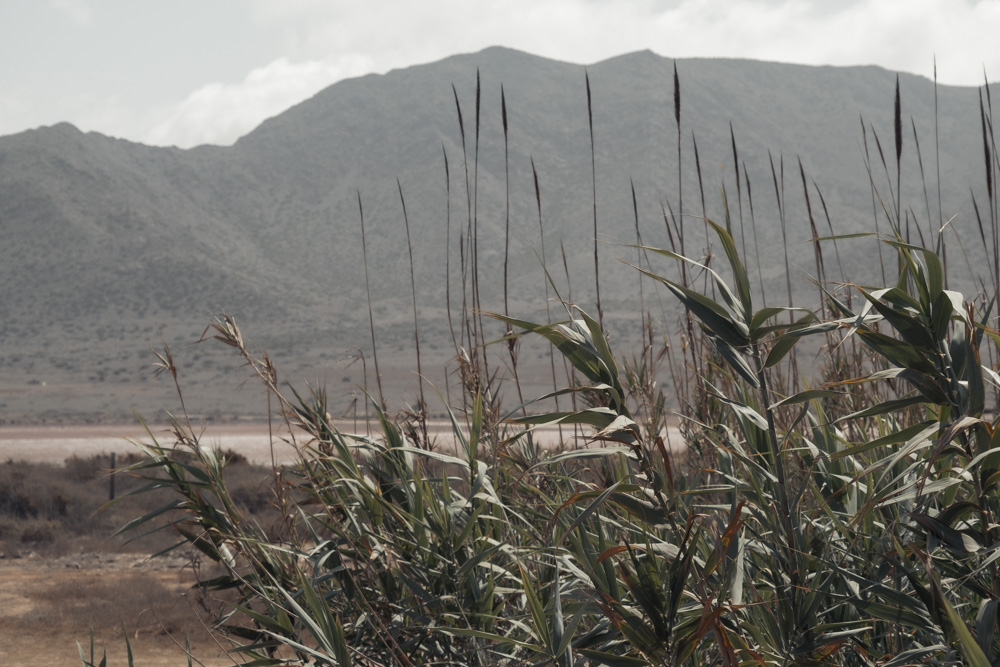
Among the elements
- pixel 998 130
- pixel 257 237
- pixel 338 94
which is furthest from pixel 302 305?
pixel 998 130

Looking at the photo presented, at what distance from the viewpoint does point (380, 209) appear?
62.9 metres

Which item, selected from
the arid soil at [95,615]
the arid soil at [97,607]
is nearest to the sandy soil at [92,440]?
the arid soil at [97,607]

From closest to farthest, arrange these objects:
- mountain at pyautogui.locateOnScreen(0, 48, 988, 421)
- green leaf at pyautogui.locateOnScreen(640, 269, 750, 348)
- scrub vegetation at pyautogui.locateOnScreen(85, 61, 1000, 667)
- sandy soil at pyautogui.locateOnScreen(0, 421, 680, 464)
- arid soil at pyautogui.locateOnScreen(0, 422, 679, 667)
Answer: scrub vegetation at pyautogui.locateOnScreen(85, 61, 1000, 667) < green leaf at pyautogui.locateOnScreen(640, 269, 750, 348) < arid soil at pyautogui.locateOnScreen(0, 422, 679, 667) < sandy soil at pyautogui.locateOnScreen(0, 421, 680, 464) < mountain at pyautogui.locateOnScreen(0, 48, 988, 421)

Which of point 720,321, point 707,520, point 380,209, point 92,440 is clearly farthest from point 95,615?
point 380,209

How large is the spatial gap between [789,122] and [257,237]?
46803 millimetres

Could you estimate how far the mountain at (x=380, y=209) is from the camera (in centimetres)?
4506

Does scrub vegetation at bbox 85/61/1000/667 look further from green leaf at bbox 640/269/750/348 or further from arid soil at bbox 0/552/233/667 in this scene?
arid soil at bbox 0/552/233/667

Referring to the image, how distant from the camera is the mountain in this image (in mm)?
45062

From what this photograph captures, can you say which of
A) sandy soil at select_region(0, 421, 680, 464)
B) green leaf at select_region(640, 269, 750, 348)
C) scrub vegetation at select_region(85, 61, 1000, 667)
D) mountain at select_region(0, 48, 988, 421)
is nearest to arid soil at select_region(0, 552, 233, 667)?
scrub vegetation at select_region(85, 61, 1000, 667)

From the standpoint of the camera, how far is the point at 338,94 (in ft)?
277

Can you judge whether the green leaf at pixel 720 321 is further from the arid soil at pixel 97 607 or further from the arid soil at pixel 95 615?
the arid soil at pixel 95 615

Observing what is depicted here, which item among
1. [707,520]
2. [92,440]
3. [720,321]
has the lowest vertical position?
[92,440]

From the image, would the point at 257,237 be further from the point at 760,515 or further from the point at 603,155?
the point at 760,515

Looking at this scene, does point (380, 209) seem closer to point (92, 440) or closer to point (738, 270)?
point (92, 440)
